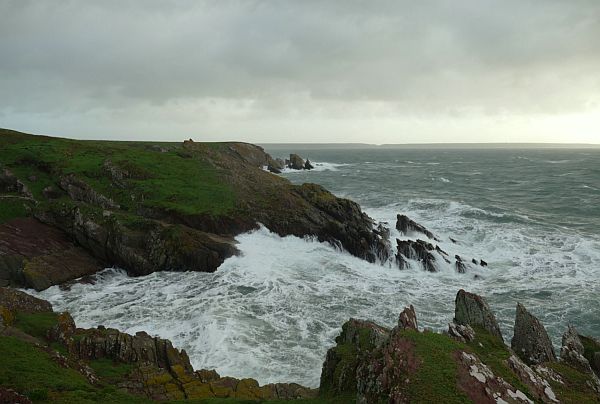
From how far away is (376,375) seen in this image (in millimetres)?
13266

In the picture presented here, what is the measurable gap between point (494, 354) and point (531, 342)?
4062 mm

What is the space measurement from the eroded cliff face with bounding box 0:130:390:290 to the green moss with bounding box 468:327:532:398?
938 inches

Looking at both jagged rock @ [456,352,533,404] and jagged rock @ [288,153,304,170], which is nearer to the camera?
jagged rock @ [456,352,533,404]

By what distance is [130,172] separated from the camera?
49844 mm

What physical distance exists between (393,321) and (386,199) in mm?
49769

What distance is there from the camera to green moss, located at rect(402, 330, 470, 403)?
1170cm

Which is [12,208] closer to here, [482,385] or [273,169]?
[482,385]

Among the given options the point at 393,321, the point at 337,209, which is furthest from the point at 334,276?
the point at 337,209

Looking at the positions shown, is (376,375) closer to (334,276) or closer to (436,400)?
(436,400)

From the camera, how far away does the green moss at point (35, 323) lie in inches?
765

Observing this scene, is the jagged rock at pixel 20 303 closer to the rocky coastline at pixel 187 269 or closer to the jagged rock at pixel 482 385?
the rocky coastline at pixel 187 269

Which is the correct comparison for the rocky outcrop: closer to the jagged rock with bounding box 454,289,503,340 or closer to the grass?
the grass

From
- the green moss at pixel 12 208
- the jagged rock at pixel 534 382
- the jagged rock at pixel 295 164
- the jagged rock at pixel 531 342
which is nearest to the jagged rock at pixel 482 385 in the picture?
the jagged rock at pixel 534 382

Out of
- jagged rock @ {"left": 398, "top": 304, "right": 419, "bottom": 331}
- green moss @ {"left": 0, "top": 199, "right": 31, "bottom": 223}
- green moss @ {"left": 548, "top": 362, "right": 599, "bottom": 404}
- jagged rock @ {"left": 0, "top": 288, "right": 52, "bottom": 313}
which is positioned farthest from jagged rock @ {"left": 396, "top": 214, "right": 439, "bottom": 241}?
green moss @ {"left": 0, "top": 199, "right": 31, "bottom": 223}
